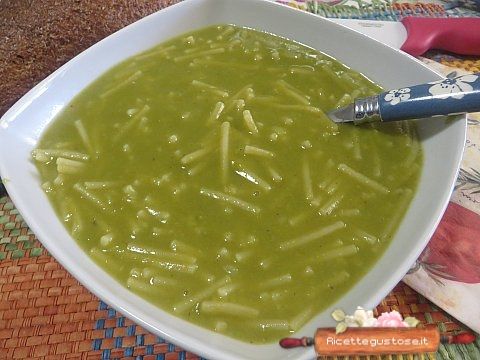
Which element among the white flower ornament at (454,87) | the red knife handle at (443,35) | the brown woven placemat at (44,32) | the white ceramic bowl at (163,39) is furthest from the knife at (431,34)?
the brown woven placemat at (44,32)

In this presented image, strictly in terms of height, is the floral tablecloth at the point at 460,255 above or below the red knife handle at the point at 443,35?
below

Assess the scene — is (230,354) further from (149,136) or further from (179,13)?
(179,13)

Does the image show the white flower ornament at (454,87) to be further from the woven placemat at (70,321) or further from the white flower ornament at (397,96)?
the woven placemat at (70,321)

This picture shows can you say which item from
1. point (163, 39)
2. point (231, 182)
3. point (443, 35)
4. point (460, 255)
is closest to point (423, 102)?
point (460, 255)

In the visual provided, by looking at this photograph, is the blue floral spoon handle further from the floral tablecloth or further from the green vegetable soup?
the floral tablecloth

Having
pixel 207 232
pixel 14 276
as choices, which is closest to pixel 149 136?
pixel 207 232

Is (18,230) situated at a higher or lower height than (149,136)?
lower
